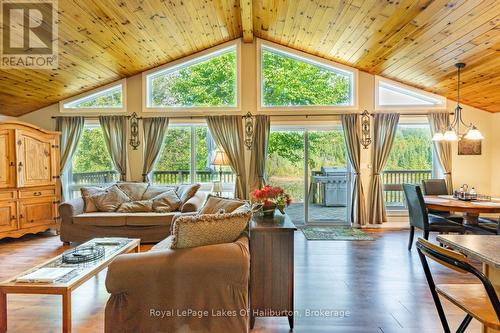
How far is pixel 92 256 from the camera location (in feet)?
9.11

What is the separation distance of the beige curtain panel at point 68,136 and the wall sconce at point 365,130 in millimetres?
5624

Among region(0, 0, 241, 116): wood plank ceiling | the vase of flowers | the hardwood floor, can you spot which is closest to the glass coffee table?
the hardwood floor

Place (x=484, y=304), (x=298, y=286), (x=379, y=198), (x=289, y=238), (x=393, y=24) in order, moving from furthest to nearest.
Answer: (x=379, y=198) → (x=393, y=24) → (x=298, y=286) → (x=289, y=238) → (x=484, y=304)

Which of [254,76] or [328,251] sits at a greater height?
[254,76]

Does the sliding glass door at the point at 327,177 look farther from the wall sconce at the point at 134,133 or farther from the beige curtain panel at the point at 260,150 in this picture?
the wall sconce at the point at 134,133

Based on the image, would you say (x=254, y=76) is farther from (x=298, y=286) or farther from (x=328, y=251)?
(x=298, y=286)

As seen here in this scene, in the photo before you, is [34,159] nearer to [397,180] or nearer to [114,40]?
[114,40]

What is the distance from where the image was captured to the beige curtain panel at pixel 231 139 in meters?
5.96

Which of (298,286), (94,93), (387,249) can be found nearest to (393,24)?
(387,249)

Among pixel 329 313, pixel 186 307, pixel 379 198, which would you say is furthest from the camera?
pixel 379 198

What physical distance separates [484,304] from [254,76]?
209 inches

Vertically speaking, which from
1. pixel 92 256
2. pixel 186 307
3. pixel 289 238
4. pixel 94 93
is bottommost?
pixel 186 307

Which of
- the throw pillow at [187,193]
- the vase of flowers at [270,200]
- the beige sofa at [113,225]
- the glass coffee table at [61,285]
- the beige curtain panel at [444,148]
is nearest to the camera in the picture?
the glass coffee table at [61,285]

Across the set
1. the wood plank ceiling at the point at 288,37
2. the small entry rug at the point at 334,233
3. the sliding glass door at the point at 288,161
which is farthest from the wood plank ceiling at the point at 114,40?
the small entry rug at the point at 334,233
